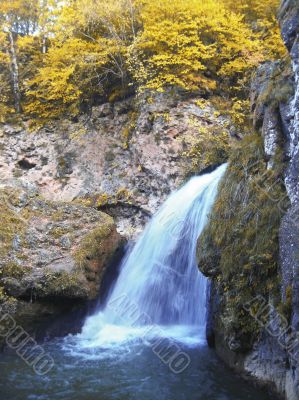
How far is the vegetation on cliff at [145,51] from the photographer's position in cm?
1154

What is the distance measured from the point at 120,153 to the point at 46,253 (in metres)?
5.04

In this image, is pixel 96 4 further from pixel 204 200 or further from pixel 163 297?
pixel 163 297

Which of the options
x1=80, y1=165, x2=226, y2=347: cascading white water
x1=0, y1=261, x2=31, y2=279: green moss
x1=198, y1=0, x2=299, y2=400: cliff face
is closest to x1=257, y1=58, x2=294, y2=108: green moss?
x1=198, y1=0, x2=299, y2=400: cliff face

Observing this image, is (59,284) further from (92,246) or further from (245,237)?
(245,237)

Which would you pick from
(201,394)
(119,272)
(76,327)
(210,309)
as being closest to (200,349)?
(210,309)

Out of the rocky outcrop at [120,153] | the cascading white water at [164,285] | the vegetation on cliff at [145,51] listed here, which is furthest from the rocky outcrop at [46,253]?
the vegetation on cliff at [145,51]

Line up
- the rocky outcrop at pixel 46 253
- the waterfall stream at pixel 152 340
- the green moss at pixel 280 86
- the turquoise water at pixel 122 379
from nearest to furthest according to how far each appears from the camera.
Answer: the turquoise water at pixel 122 379, the waterfall stream at pixel 152 340, the green moss at pixel 280 86, the rocky outcrop at pixel 46 253

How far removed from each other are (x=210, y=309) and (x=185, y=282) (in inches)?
48.6

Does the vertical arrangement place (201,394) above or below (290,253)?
below

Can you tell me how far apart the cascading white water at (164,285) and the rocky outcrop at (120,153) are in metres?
2.17

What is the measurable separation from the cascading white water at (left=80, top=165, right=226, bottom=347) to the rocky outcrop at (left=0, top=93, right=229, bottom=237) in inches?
85.6

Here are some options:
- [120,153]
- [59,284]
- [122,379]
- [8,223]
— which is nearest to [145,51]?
[120,153]

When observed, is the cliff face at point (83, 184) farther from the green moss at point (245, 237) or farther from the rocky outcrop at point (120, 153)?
the green moss at point (245, 237)

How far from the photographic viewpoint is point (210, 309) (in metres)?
6.29
